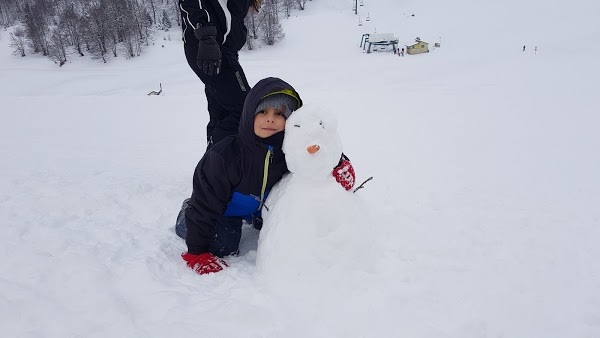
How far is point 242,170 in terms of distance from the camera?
2125 millimetres

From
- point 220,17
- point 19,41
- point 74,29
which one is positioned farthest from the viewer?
point 19,41

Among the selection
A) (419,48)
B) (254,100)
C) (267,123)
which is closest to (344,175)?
(267,123)

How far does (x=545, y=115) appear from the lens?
20.8ft

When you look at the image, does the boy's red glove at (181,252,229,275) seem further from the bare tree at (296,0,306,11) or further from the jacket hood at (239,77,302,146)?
the bare tree at (296,0,306,11)

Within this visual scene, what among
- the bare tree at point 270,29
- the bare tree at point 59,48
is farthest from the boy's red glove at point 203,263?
the bare tree at point 59,48

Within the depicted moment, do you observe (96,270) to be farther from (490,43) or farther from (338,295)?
(490,43)

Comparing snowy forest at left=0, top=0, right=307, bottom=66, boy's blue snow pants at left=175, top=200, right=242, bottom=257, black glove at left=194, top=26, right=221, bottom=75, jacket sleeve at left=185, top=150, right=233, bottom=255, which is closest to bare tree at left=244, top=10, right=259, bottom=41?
snowy forest at left=0, top=0, right=307, bottom=66

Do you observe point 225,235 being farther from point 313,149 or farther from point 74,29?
point 74,29

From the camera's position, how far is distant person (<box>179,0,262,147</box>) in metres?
2.63

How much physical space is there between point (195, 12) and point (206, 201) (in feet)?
5.01

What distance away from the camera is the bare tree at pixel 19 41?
31953mm

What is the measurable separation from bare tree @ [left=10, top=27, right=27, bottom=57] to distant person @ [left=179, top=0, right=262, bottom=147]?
38.6 metres

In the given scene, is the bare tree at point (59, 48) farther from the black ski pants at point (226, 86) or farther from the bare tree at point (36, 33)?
the black ski pants at point (226, 86)

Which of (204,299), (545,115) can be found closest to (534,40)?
(545,115)
